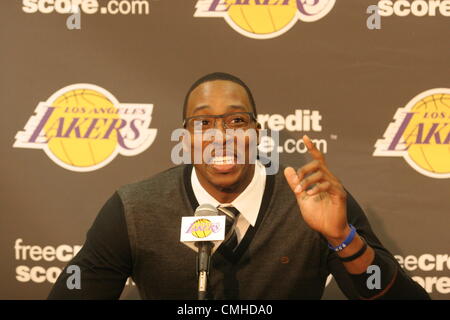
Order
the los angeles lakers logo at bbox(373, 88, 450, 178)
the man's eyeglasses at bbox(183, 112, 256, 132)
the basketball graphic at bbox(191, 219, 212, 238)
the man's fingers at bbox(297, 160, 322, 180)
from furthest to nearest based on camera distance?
the los angeles lakers logo at bbox(373, 88, 450, 178) → the man's eyeglasses at bbox(183, 112, 256, 132) → the man's fingers at bbox(297, 160, 322, 180) → the basketball graphic at bbox(191, 219, 212, 238)

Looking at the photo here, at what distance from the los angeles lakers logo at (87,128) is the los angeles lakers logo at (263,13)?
53 cm

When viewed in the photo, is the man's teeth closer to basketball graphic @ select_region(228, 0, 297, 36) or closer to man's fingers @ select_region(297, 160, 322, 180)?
man's fingers @ select_region(297, 160, 322, 180)

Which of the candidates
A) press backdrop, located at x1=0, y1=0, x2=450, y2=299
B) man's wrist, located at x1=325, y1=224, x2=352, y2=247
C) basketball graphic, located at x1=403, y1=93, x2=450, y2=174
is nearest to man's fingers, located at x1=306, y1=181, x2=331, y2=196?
man's wrist, located at x1=325, y1=224, x2=352, y2=247

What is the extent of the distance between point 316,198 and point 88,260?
2.91ft

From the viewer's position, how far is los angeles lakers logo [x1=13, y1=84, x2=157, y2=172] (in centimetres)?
258

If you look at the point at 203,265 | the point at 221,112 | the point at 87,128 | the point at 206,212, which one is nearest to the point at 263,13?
the point at 221,112

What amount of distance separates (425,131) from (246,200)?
955mm

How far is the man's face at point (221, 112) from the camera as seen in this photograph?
2043 mm

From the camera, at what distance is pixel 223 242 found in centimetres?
201

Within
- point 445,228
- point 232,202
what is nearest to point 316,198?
point 232,202

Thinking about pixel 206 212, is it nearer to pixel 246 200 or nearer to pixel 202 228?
pixel 202 228

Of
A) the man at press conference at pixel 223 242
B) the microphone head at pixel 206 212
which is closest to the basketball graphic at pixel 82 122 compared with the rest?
the man at press conference at pixel 223 242

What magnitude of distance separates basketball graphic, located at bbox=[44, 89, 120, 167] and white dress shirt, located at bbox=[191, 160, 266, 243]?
0.61 meters

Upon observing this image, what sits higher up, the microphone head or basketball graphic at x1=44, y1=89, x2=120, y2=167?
basketball graphic at x1=44, y1=89, x2=120, y2=167
